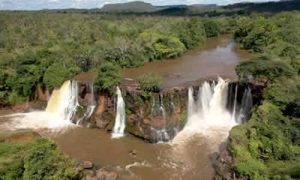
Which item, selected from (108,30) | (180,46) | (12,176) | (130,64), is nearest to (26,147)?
(12,176)

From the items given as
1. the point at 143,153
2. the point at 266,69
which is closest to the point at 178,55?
the point at 266,69

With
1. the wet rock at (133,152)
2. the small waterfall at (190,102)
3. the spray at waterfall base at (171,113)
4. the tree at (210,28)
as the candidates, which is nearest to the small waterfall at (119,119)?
the spray at waterfall base at (171,113)

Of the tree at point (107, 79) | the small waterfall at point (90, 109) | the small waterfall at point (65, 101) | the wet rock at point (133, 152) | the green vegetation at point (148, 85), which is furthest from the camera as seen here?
the small waterfall at point (65, 101)

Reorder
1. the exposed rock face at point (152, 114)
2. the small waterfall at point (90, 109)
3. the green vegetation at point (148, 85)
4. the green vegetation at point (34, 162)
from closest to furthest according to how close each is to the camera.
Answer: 1. the green vegetation at point (34, 162)
2. the exposed rock face at point (152, 114)
3. the green vegetation at point (148, 85)
4. the small waterfall at point (90, 109)

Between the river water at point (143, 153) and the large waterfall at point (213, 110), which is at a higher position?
the large waterfall at point (213, 110)

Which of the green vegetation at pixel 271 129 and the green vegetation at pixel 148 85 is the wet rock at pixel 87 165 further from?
the green vegetation at pixel 271 129

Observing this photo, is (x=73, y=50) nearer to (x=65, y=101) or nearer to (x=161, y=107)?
(x=65, y=101)

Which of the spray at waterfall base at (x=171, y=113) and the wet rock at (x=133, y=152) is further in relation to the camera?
the spray at waterfall base at (x=171, y=113)
